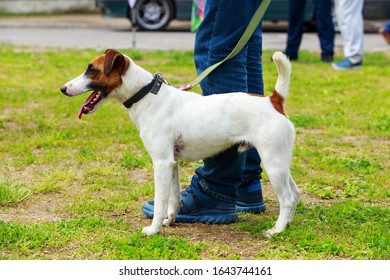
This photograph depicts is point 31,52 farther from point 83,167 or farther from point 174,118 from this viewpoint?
point 174,118

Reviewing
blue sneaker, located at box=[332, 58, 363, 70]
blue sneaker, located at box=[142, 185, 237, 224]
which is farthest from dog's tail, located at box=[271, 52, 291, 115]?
blue sneaker, located at box=[332, 58, 363, 70]

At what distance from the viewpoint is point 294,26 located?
35.0 feet

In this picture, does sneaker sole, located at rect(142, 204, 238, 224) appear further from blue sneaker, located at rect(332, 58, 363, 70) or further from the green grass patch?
blue sneaker, located at rect(332, 58, 363, 70)

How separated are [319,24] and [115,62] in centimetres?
734

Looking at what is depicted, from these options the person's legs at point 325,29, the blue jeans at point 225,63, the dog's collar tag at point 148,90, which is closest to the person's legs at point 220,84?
the blue jeans at point 225,63

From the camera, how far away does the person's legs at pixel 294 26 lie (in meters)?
10.7

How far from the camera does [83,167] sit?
5.55 m

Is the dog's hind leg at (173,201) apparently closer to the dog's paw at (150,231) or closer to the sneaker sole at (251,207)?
the dog's paw at (150,231)

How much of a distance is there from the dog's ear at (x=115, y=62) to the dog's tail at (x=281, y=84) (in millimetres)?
808

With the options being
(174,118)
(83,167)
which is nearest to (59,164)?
(83,167)

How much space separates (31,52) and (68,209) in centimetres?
728

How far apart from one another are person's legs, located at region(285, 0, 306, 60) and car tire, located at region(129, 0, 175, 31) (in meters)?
5.09

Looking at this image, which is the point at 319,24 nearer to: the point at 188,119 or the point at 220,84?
the point at 220,84

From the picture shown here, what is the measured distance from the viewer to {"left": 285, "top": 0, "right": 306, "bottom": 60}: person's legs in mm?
10656
